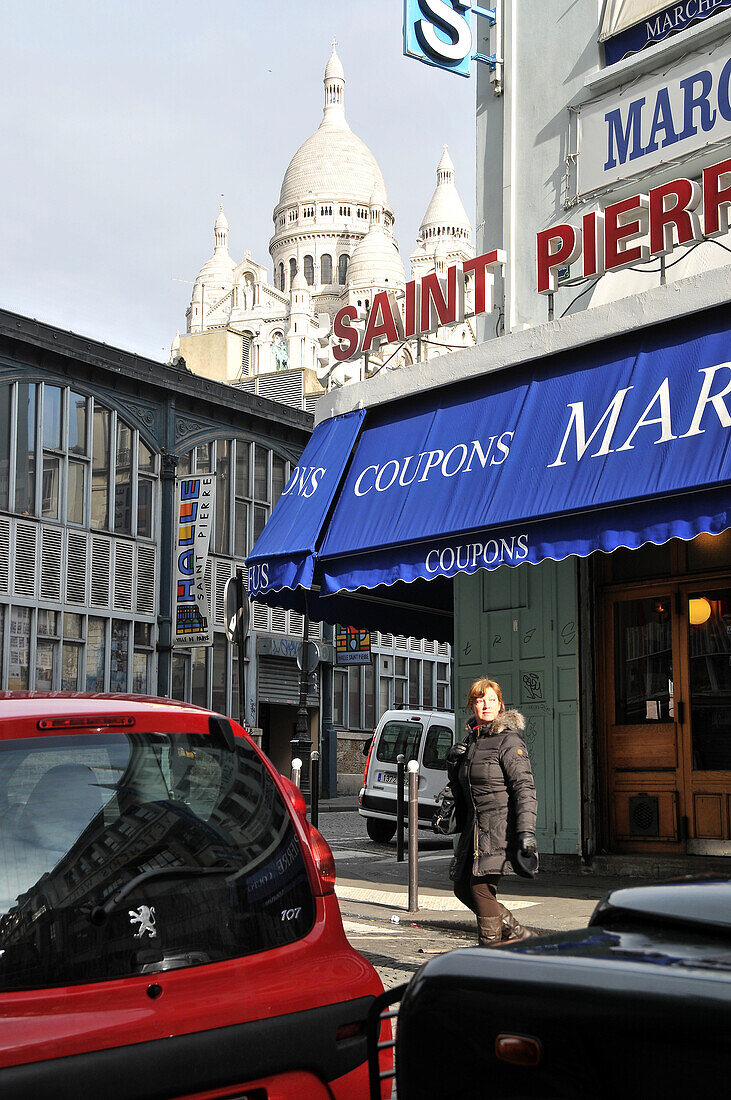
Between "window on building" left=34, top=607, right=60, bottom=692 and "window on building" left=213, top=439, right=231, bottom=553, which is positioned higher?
"window on building" left=213, top=439, right=231, bottom=553

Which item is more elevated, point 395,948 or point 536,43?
point 536,43

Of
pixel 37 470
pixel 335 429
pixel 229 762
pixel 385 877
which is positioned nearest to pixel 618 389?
pixel 335 429

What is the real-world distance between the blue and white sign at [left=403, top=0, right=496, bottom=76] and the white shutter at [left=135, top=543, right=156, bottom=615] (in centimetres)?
1771

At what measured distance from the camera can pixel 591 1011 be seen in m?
2.19

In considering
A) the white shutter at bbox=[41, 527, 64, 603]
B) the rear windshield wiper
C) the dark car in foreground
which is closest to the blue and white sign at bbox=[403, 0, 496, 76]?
the rear windshield wiper

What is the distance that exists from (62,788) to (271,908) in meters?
0.70

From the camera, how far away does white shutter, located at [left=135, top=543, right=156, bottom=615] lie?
29359 mm

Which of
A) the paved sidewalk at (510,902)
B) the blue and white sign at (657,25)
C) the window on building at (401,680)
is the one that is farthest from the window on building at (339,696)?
the blue and white sign at (657,25)

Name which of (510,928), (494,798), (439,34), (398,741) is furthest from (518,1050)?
(398,741)

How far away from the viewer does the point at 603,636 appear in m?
12.4

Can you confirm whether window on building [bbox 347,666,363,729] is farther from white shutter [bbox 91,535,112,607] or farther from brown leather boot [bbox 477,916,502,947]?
brown leather boot [bbox 477,916,502,947]

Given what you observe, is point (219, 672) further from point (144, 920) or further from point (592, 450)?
point (144, 920)

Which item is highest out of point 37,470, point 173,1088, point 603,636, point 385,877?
point 37,470

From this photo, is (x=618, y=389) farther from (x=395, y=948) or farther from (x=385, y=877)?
(x=385, y=877)
